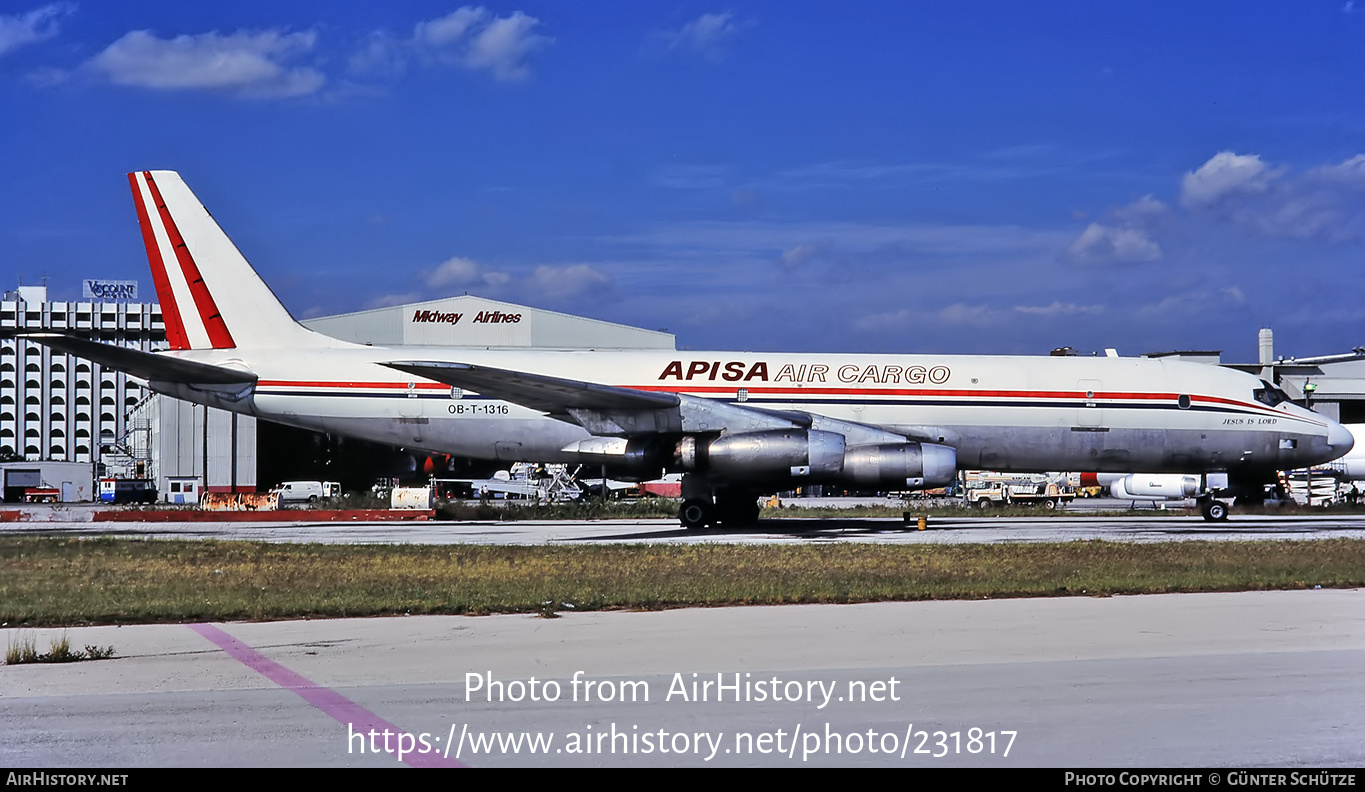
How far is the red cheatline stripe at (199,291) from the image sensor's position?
27.9 meters

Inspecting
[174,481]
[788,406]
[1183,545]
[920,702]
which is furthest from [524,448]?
[174,481]

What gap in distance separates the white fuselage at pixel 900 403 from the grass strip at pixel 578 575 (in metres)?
6.40

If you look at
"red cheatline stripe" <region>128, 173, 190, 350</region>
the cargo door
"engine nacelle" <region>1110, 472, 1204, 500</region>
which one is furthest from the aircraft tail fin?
"engine nacelle" <region>1110, 472, 1204, 500</region>

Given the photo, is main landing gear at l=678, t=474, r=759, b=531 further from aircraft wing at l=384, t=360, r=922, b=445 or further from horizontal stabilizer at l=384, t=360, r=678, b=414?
horizontal stabilizer at l=384, t=360, r=678, b=414

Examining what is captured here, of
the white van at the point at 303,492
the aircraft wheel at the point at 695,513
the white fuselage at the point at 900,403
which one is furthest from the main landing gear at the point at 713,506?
the white van at the point at 303,492

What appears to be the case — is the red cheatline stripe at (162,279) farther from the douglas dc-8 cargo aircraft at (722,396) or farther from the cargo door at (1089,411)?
the cargo door at (1089,411)

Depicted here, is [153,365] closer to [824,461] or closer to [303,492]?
[824,461]

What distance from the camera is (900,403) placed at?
26.2 meters

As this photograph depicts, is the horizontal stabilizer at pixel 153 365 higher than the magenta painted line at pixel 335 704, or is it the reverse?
the horizontal stabilizer at pixel 153 365

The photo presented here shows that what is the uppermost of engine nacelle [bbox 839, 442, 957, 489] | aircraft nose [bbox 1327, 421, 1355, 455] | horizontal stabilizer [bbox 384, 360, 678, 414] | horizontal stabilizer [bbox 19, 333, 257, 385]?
horizontal stabilizer [bbox 19, 333, 257, 385]

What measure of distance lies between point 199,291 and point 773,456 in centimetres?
1448

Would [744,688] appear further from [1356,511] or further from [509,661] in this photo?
[1356,511]

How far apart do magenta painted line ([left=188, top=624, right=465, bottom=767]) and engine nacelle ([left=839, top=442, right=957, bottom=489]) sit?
49.9 ft

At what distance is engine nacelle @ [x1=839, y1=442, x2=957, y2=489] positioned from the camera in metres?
23.3
